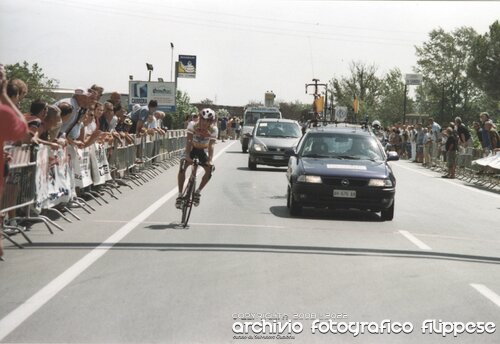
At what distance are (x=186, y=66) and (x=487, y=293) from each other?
154 feet

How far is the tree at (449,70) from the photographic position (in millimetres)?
117188

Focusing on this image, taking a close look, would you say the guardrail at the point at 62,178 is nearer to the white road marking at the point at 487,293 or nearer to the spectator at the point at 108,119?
the spectator at the point at 108,119

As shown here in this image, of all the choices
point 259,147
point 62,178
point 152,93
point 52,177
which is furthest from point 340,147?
point 152,93

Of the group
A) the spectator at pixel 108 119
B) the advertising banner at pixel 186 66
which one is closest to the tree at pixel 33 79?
the advertising banner at pixel 186 66

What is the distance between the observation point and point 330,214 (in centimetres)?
1573

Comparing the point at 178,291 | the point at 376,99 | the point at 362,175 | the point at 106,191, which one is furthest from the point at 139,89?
the point at 376,99

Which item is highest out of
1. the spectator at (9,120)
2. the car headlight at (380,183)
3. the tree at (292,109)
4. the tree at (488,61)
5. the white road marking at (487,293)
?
the tree at (488,61)

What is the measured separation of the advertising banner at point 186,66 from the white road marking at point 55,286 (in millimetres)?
41171

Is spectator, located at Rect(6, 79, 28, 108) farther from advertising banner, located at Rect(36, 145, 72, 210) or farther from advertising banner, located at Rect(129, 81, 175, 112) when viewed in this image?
advertising banner, located at Rect(129, 81, 175, 112)

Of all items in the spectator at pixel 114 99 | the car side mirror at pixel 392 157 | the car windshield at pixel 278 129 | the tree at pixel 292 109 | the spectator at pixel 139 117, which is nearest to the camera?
the car side mirror at pixel 392 157

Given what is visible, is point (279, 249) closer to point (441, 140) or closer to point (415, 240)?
point (415, 240)

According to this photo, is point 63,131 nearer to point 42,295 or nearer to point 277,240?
point 277,240

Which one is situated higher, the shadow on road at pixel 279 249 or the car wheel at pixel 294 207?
the shadow on road at pixel 279 249

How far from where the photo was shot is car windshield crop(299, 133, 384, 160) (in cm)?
1599
